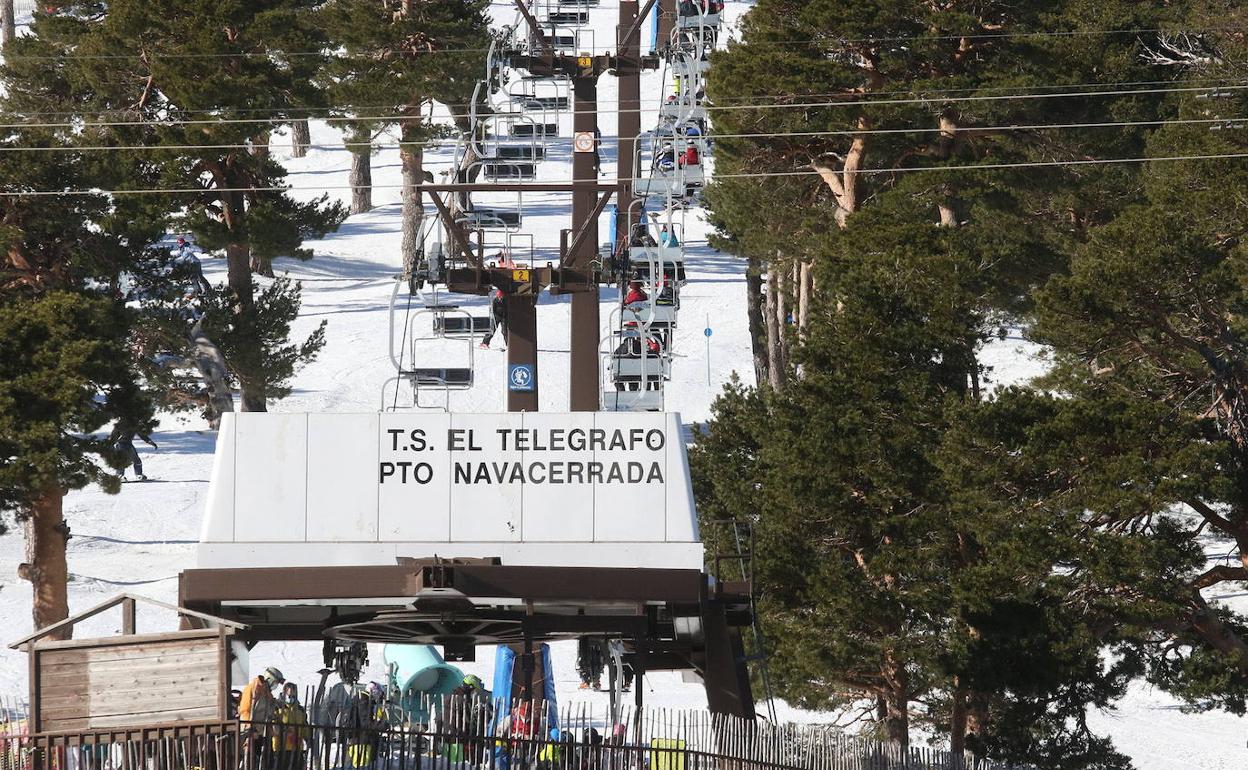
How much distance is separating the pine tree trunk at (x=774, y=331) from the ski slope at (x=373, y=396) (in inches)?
66.1

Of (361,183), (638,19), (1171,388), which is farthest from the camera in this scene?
(361,183)

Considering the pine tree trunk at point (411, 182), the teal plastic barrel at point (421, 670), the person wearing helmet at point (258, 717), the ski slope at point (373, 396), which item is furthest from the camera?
the pine tree trunk at point (411, 182)

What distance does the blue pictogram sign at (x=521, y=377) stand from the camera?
2661 cm

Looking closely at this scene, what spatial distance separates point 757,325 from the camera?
54750mm

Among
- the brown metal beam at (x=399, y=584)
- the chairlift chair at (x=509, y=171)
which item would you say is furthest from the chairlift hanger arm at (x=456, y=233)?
the brown metal beam at (x=399, y=584)

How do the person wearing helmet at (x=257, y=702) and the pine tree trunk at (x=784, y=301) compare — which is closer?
the person wearing helmet at (x=257, y=702)

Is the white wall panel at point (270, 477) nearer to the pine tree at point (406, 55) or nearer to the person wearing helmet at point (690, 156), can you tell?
the person wearing helmet at point (690, 156)

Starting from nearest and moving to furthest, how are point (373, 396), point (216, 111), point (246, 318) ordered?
1. point (246, 318)
2. point (216, 111)
3. point (373, 396)

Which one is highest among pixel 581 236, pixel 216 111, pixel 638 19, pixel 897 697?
pixel 216 111

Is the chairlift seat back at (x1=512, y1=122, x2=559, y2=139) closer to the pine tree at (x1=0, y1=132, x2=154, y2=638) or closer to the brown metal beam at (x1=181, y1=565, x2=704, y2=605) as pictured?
the pine tree at (x1=0, y1=132, x2=154, y2=638)

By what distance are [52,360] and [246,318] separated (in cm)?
1115

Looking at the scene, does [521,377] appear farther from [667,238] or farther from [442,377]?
[667,238]

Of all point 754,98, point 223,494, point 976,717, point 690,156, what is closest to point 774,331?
point 754,98

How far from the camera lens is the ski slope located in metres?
36.4
